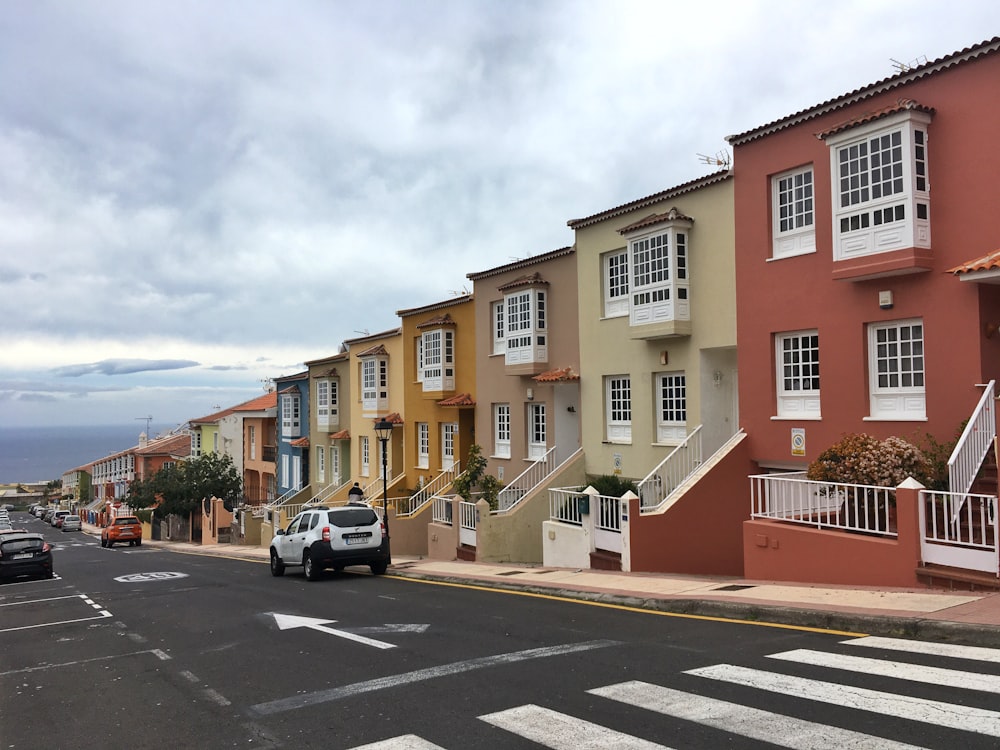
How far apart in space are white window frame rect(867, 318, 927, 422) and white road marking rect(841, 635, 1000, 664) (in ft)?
23.1

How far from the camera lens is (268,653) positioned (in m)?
9.27

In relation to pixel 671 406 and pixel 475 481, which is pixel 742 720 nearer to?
pixel 671 406

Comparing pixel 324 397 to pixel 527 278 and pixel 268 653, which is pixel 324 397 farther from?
pixel 268 653

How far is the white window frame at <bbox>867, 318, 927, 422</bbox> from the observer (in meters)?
14.0

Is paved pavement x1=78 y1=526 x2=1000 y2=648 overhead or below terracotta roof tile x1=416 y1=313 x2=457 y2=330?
below

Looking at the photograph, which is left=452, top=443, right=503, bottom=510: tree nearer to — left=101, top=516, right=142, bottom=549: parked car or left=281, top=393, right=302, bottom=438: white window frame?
left=281, top=393, right=302, bottom=438: white window frame

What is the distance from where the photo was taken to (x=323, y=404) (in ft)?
135

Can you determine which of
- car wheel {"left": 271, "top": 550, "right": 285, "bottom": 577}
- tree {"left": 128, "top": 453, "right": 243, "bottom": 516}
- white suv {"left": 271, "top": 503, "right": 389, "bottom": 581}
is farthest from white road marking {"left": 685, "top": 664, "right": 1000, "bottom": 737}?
tree {"left": 128, "top": 453, "right": 243, "bottom": 516}

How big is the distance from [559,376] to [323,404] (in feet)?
70.3

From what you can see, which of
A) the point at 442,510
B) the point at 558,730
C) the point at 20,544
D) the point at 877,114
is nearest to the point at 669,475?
the point at 877,114

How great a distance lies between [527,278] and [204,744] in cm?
1927

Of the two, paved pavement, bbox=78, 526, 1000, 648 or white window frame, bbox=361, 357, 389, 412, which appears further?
white window frame, bbox=361, 357, 389, 412

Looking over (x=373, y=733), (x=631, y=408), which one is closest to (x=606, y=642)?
(x=373, y=733)

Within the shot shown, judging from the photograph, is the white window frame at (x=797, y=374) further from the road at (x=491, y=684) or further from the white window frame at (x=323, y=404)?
the white window frame at (x=323, y=404)
